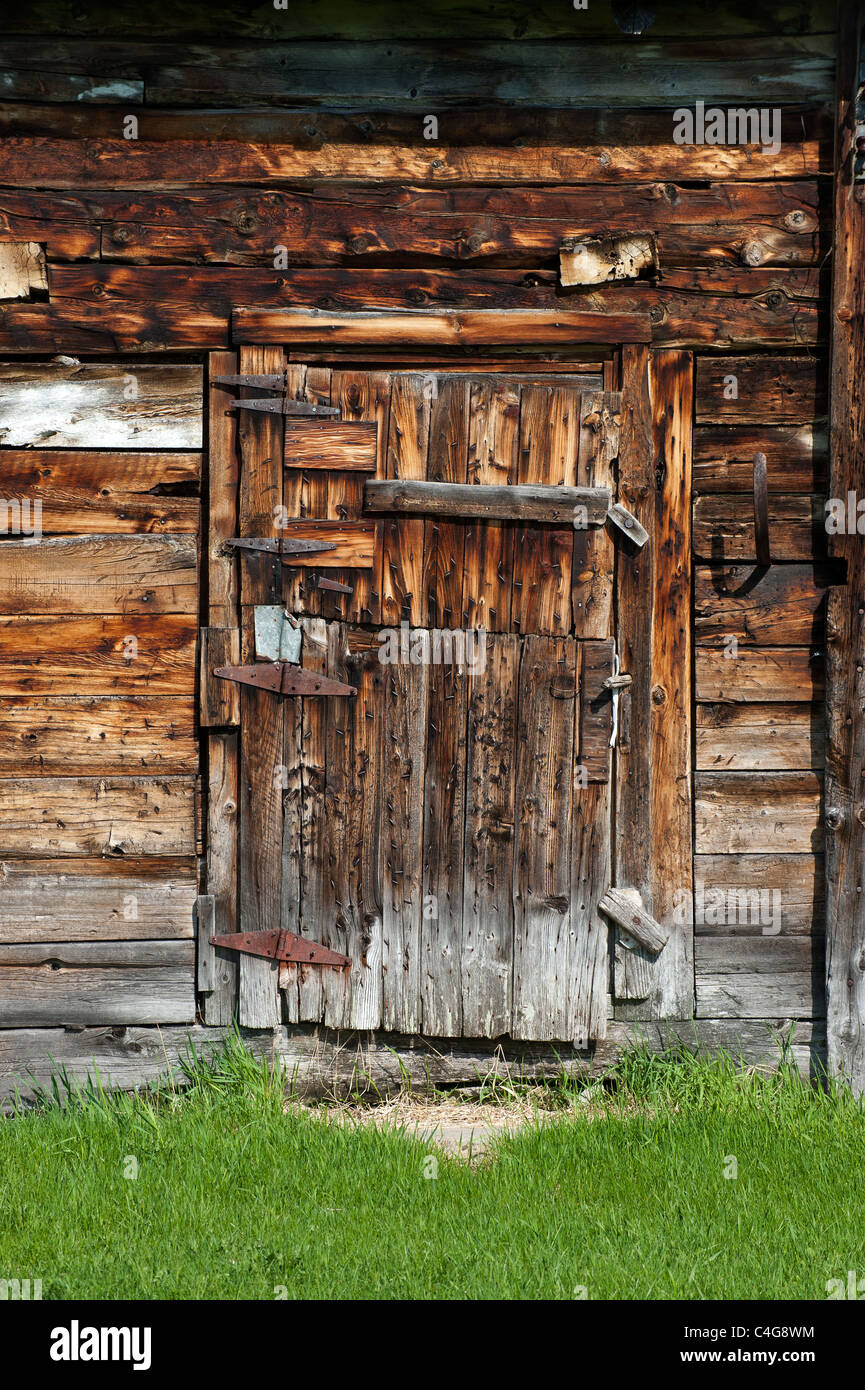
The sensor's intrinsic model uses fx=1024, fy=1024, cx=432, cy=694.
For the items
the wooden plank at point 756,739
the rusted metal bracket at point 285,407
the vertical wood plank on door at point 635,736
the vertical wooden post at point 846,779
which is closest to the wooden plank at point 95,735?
the rusted metal bracket at point 285,407

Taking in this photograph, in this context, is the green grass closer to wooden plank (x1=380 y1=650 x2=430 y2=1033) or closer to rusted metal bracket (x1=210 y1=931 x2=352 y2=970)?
rusted metal bracket (x1=210 y1=931 x2=352 y2=970)

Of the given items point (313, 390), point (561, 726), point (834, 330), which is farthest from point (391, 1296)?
point (834, 330)

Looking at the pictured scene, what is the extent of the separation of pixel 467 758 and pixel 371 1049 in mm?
1211

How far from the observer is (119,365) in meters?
3.98

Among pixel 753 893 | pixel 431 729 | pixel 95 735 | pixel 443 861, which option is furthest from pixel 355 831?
pixel 753 893

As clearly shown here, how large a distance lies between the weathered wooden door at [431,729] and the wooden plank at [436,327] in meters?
0.11

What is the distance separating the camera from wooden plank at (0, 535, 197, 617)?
3.97 metres

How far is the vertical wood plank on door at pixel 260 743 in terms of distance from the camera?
391cm

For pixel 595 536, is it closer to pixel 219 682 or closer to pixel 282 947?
pixel 219 682

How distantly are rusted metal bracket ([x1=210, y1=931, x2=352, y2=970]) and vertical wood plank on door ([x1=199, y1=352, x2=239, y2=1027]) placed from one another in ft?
0.20

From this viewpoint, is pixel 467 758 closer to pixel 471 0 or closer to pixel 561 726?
pixel 561 726

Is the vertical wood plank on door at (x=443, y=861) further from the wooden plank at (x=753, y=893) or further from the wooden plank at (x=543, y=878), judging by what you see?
the wooden plank at (x=753, y=893)

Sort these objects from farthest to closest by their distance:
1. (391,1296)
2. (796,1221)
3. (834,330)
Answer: (834,330) < (796,1221) < (391,1296)

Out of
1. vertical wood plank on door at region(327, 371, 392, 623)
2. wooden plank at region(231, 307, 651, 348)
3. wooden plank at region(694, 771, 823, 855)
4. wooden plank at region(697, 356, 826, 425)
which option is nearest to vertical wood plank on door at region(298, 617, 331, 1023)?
vertical wood plank on door at region(327, 371, 392, 623)
